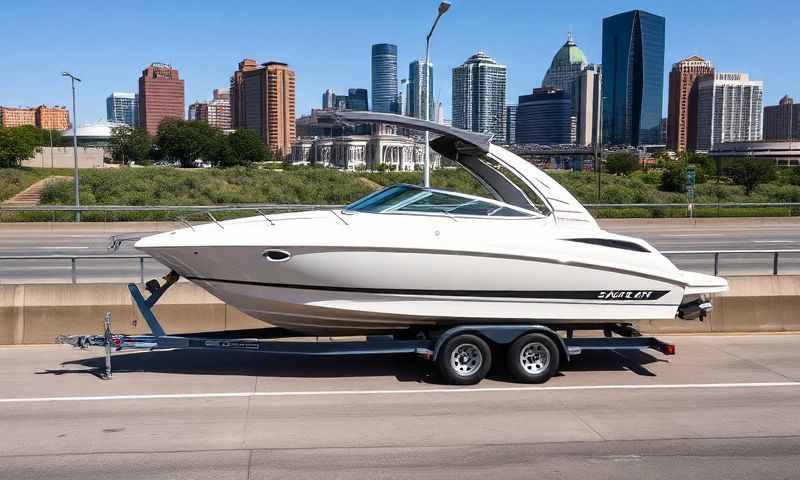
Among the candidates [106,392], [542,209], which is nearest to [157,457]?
[106,392]

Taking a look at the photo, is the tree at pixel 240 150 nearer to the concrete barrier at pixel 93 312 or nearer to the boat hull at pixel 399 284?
the concrete barrier at pixel 93 312

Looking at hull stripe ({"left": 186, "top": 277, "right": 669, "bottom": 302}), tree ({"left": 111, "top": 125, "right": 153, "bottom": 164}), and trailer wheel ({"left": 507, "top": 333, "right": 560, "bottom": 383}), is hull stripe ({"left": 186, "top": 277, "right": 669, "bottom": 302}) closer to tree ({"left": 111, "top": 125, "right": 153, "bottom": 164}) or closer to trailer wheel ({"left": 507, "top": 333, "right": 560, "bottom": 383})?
trailer wheel ({"left": 507, "top": 333, "right": 560, "bottom": 383})

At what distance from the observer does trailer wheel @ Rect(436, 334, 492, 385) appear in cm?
909

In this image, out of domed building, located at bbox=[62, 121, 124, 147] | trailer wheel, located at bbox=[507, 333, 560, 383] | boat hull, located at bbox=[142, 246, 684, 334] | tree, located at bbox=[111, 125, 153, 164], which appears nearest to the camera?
boat hull, located at bbox=[142, 246, 684, 334]

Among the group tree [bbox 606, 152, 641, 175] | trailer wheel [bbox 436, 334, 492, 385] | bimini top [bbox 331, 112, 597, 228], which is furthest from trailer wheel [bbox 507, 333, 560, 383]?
tree [bbox 606, 152, 641, 175]

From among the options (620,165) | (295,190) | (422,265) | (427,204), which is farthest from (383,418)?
(620,165)

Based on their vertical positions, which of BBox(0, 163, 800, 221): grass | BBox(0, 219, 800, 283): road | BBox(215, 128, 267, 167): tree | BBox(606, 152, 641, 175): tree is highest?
BBox(215, 128, 267, 167): tree

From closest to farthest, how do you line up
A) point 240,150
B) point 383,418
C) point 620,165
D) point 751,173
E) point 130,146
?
1. point 383,418
2. point 751,173
3. point 620,165
4. point 240,150
5. point 130,146

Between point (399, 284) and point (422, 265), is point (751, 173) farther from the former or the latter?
point (399, 284)

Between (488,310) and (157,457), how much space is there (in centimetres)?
407

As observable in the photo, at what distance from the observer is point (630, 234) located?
27109 millimetres

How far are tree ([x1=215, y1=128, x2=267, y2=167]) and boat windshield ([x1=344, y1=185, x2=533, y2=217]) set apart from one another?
97.5m

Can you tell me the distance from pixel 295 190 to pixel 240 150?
61.9m

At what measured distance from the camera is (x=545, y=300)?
30.2ft
